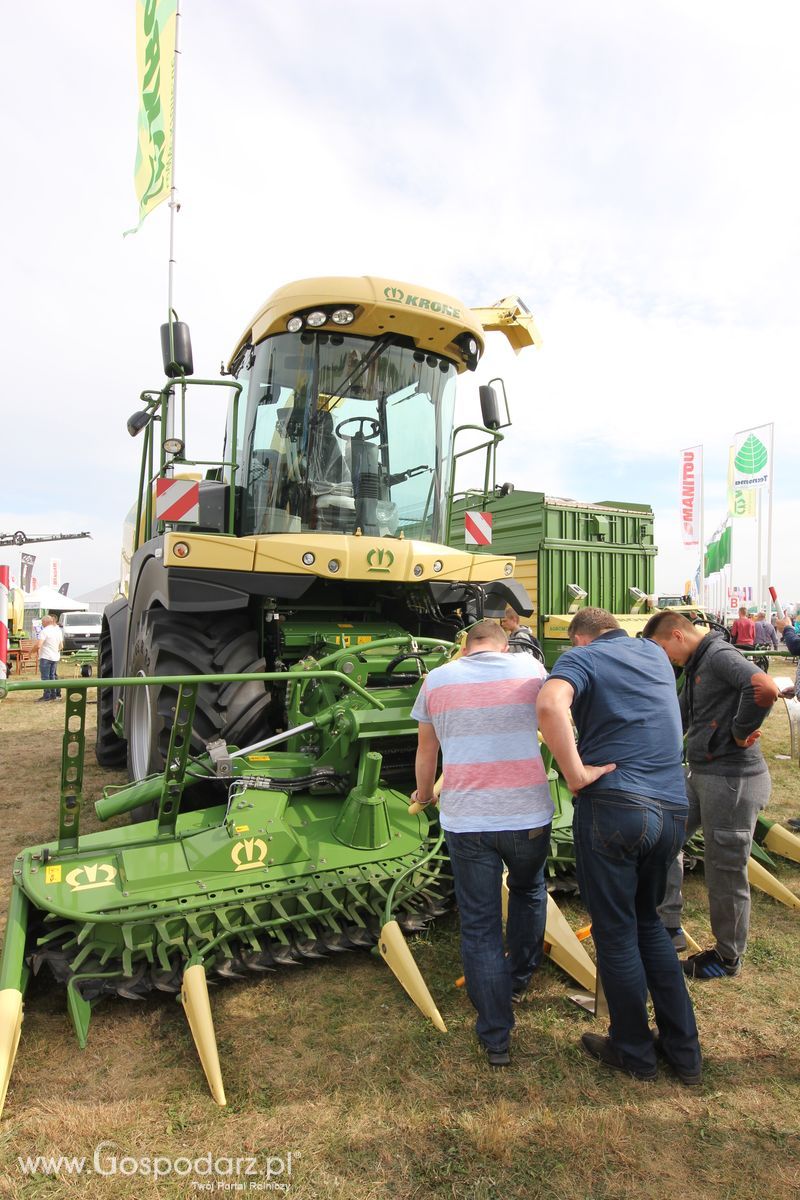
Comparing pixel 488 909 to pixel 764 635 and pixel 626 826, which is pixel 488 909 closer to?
pixel 626 826

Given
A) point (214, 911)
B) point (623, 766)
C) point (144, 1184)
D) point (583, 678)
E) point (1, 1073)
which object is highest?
point (583, 678)

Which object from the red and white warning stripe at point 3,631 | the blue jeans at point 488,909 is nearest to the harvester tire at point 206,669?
the red and white warning stripe at point 3,631

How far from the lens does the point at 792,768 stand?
7031 millimetres

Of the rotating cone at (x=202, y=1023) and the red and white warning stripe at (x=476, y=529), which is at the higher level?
the red and white warning stripe at (x=476, y=529)

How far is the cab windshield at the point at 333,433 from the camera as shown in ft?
15.0

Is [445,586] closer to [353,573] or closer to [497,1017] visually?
[353,573]

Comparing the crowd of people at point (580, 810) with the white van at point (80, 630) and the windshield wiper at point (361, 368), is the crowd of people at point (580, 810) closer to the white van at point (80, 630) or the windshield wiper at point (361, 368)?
the windshield wiper at point (361, 368)

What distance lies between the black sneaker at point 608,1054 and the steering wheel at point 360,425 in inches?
137

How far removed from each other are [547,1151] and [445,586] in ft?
10.6

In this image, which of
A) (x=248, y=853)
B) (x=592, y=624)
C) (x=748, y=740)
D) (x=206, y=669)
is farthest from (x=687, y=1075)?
(x=206, y=669)

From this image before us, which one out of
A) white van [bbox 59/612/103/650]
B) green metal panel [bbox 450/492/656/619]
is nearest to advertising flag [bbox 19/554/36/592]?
white van [bbox 59/612/103/650]

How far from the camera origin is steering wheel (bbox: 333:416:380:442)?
4660 mm

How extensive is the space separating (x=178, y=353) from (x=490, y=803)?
3.33 meters

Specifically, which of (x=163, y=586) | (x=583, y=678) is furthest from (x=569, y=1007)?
(x=163, y=586)
